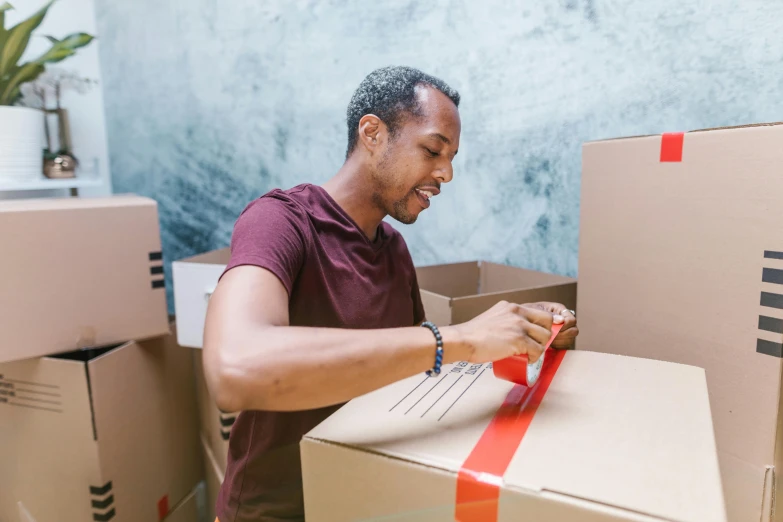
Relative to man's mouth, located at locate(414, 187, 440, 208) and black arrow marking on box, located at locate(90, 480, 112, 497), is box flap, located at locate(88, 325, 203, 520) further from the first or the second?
man's mouth, located at locate(414, 187, 440, 208)

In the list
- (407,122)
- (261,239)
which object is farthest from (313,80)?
(261,239)

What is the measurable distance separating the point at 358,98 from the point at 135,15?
1483mm

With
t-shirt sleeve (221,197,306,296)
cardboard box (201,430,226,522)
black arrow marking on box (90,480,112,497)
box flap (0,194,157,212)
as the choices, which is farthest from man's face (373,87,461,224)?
cardboard box (201,430,226,522)

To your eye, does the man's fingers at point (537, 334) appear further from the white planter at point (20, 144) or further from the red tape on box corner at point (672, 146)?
the white planter at point (20, 144)

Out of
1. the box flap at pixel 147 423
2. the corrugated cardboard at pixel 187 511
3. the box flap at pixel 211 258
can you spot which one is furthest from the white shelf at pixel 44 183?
the corrugated cardboard at pixel 187 511

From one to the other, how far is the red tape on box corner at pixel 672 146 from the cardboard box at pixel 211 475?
5.11ft

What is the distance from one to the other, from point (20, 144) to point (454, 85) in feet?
4.41

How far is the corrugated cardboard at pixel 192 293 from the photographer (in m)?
1.47

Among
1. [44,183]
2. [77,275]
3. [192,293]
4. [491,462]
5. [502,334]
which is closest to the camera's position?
[491,462]

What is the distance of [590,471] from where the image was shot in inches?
20.1

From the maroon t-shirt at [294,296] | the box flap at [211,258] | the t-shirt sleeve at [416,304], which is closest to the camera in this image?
the maroon t-shirt at [294,296]

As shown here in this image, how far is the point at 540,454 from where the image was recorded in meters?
0.54

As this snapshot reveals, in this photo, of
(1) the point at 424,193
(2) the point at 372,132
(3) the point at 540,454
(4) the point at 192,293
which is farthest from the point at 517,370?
(4) the point at 192,293

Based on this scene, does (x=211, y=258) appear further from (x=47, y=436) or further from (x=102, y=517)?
(x=102, y=517)
